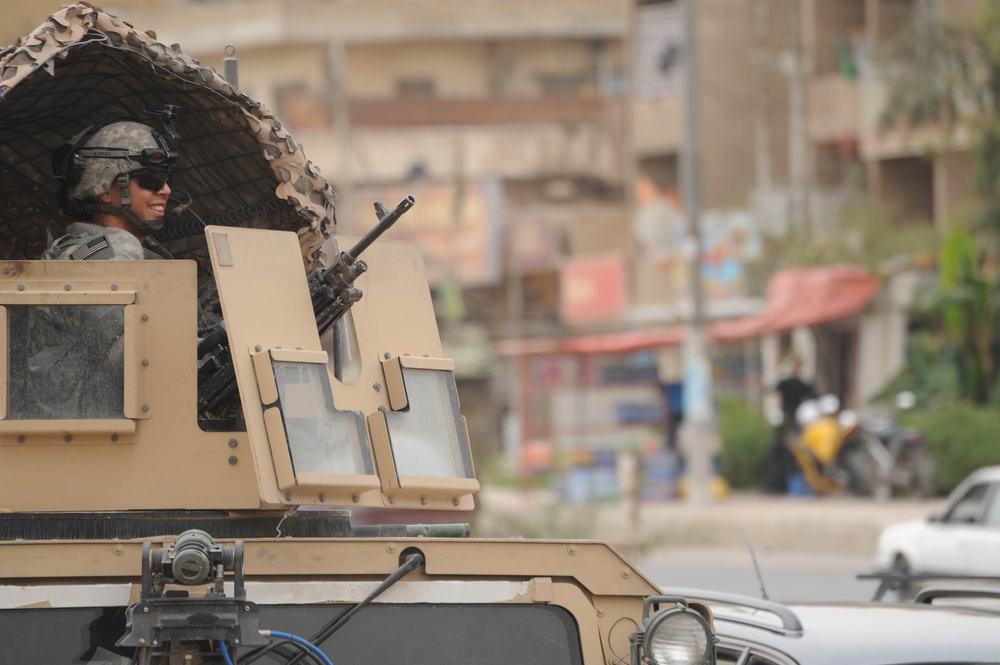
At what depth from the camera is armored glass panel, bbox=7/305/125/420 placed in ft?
14.9

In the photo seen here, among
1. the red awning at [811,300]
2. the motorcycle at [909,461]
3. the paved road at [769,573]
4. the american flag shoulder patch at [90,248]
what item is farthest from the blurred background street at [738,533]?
the american flag shoulder patch at [90,248]

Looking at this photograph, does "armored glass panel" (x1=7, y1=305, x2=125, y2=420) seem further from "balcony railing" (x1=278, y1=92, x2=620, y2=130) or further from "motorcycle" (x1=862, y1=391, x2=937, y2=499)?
"balcony railing" (x1=278, y1=92, x2=620, y2=130)

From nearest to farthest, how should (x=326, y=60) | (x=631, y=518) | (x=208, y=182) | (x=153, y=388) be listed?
(x=153, y=388) → (x=208, y=182) → (x=631, y=518) → (x=326, y=60)

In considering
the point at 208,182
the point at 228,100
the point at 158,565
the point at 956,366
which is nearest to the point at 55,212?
the point at 208,182

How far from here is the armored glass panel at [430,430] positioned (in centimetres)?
478

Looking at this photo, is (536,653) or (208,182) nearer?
(536,653)

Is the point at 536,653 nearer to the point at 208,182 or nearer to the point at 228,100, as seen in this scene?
the point at 228,100

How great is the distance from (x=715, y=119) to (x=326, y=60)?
12.1 metres

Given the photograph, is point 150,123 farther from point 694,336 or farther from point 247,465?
point 694,336

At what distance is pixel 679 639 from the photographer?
393cm

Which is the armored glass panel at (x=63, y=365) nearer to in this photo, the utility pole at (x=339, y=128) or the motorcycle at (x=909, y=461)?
the motorcycle at (x=909, y=461)

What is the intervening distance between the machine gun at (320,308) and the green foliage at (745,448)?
23029 millimetres

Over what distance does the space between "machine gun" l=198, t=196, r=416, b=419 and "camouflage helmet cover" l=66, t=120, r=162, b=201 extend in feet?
1.73

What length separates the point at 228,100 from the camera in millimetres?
5473
